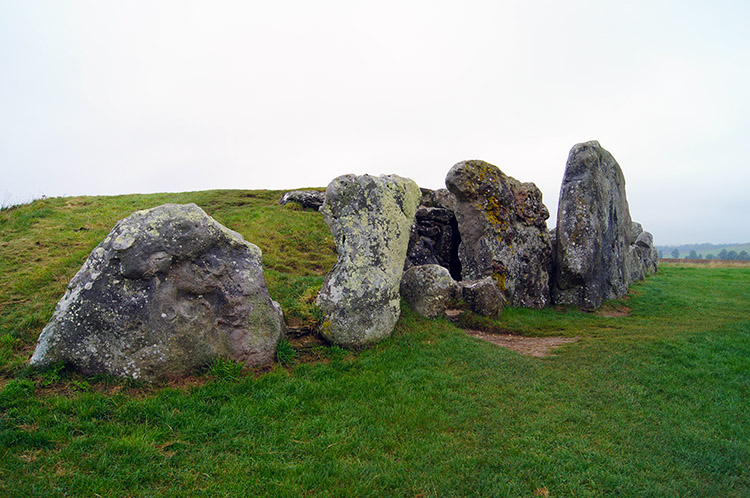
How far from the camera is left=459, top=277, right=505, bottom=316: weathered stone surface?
11648 millimetres

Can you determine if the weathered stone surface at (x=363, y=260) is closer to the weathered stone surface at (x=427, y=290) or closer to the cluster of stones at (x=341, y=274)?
the cluster of stones at (x=341, y=274)

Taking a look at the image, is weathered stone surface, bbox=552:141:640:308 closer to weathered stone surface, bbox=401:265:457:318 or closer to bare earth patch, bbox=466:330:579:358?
bare earth patch, bbox=466:330:579:358

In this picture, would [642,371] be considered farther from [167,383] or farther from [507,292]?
[167,383]

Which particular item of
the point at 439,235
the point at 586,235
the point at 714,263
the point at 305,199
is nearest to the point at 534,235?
the point at 586,235

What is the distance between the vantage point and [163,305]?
6.57 meters

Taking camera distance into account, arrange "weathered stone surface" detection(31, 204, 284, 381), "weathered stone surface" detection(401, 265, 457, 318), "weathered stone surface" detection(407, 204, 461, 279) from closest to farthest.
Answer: "weathered stone surface" detection(31, 204, 284, 381) < "weathered stone surface" detection(401, 265, 457, 318) < "weathered stone surface" detection(407, 204, 461, 279)

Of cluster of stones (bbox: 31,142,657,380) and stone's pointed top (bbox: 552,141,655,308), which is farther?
stone's pointed top (bbox: 552,141,655,308)

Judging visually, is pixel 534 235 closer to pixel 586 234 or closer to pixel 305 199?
pixel 586 234

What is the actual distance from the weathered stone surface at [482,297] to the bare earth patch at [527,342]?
0.77 m

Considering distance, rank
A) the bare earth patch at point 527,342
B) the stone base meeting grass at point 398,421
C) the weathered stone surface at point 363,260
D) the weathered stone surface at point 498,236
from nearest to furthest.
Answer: the stone base meeting grass at point 398,421
the weathered stone surface at point 363,260
the bare earth patch at point 527,342
the weathered stone surface at point 498,236

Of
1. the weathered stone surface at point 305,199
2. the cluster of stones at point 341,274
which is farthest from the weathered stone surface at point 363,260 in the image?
the weathered stone surface at point 305,199

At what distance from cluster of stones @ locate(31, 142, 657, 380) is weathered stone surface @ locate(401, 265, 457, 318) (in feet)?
0.09

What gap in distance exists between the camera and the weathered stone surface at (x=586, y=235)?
15156 millimetres

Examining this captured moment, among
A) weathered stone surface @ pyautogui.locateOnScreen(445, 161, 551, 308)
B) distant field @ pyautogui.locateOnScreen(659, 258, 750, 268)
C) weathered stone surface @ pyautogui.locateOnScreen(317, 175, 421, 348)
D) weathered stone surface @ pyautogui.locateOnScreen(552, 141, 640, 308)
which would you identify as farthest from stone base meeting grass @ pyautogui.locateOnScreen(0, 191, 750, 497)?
distant field @ pyautogui.locateOnScreen(659, 258, 750, 268)
